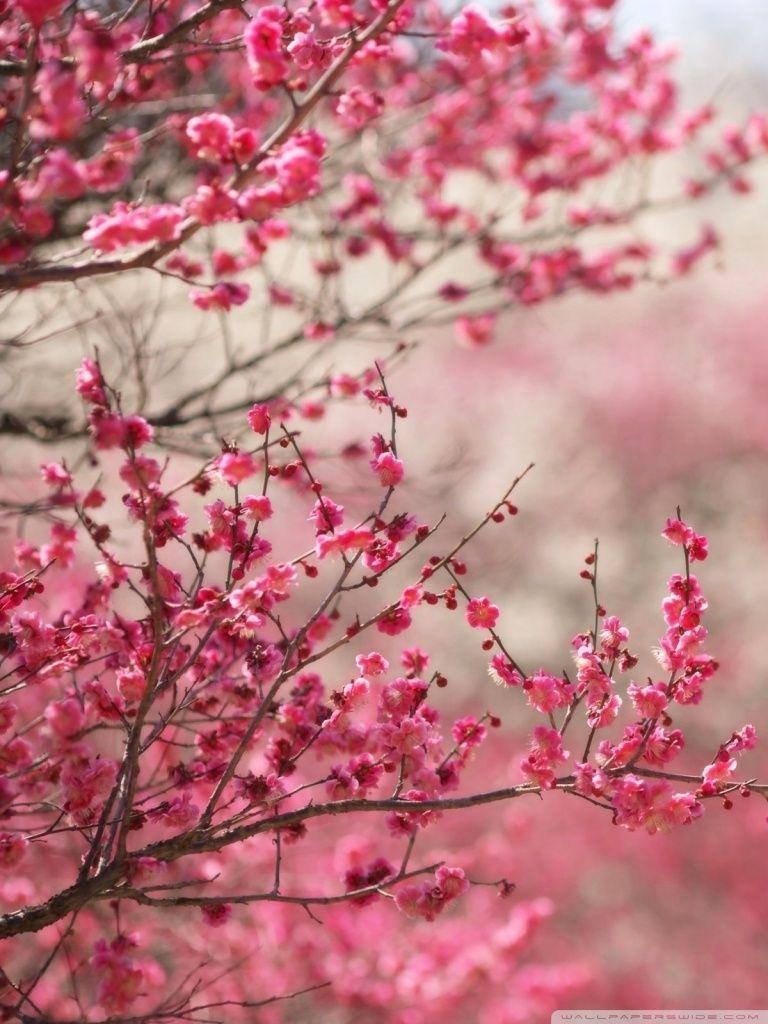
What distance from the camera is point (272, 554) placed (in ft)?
16.4

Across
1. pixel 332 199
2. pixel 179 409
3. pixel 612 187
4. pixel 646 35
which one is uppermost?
pixel 612 187

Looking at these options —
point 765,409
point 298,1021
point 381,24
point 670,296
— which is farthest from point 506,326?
point 381,24

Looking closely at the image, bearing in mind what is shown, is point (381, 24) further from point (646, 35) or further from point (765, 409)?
point (765, 409)

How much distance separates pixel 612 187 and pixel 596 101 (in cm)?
1265

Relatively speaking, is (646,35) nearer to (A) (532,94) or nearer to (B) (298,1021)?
(A) (532,94)

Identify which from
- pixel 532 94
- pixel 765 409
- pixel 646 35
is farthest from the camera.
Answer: pixel 765 409

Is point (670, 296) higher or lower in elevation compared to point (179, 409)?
higher

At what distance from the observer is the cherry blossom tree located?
2.48 metres

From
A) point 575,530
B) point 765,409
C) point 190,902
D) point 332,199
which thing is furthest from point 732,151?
point 765,409

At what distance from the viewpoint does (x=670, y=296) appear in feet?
60.2

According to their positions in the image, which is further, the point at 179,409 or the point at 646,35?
the point at 646,35

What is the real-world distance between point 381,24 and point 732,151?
5.93m

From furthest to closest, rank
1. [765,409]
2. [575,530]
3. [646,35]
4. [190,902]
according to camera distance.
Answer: [765,409]
[575,530]
[646,35]
[190,902]

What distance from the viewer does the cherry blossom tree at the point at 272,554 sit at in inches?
97.5
